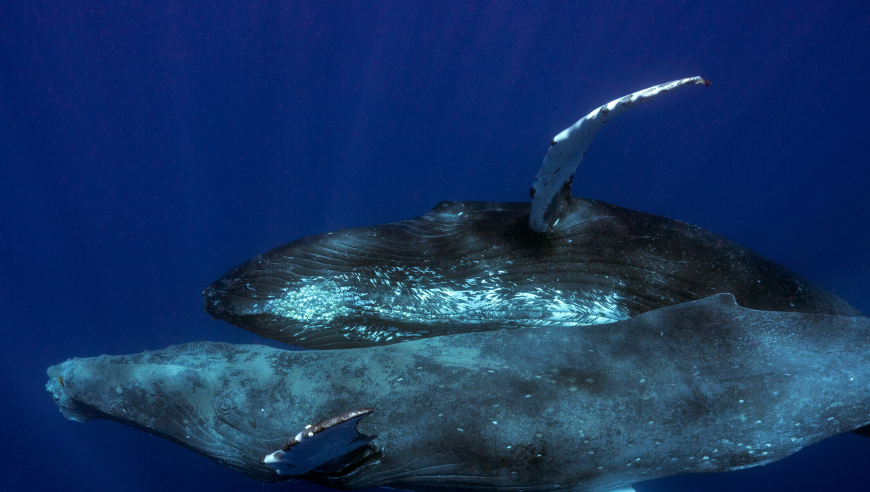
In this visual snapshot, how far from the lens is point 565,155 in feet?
9.43

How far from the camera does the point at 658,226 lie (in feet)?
11.5

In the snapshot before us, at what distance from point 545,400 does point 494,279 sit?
106 centimetres

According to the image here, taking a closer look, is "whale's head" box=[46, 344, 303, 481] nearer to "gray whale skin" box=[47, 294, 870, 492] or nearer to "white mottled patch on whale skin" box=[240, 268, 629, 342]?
"gray whale skin" box=[47, 294, 870, 492]

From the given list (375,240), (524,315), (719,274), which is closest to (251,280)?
(375,240)

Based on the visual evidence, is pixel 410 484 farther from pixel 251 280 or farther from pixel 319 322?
pixel 251 280

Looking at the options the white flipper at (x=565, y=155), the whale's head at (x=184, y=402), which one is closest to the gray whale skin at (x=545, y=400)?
the whale's head at (x=184, y=402)

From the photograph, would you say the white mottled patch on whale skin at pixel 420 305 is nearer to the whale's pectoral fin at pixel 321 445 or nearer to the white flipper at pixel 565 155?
the white flipper at pixel 565 155

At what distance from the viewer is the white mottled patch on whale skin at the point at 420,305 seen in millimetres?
3342

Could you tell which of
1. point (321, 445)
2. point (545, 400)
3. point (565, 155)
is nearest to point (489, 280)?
point (545, 400)

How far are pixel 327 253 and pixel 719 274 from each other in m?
3.27

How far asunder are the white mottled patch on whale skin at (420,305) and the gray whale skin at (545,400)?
240mm

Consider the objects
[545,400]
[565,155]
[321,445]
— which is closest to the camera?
[321,445]

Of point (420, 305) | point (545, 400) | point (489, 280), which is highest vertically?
point (489, 280)

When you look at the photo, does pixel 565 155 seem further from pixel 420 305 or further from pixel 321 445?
pixel 321 445
